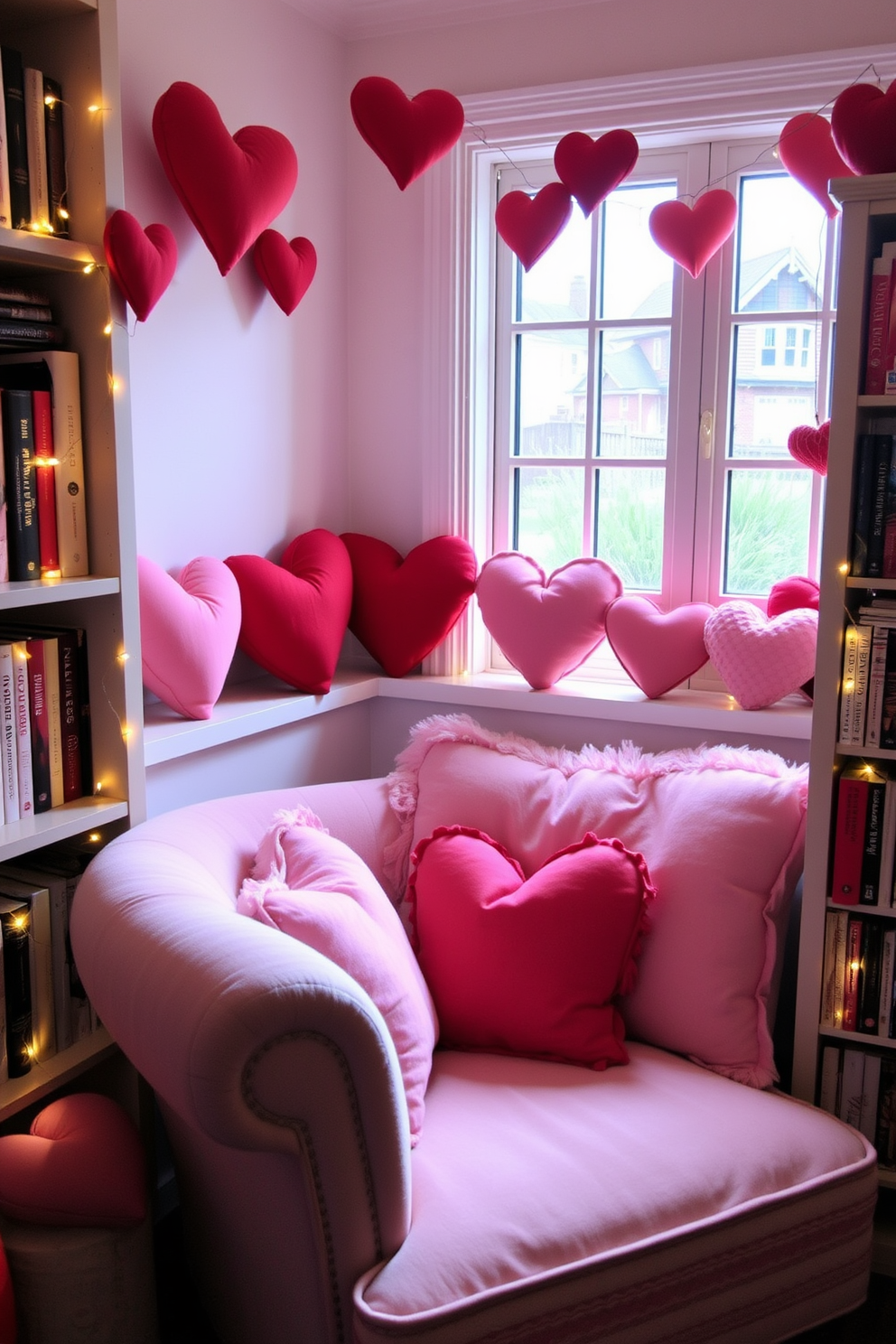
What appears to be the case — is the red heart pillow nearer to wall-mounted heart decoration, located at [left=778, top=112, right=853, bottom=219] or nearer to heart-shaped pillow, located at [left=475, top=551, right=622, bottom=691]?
heart-shaped pillow, located at [left=475, top=551, right=622, bottom=691]

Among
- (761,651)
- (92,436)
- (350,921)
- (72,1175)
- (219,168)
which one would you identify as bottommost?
(72,1175)

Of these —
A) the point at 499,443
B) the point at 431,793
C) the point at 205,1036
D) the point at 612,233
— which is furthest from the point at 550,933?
the point at 612,233

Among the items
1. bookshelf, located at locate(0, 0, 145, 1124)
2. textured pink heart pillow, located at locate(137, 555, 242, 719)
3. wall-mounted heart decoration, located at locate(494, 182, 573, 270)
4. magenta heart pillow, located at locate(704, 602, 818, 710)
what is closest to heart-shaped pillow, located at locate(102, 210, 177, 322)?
bookshelf, located at locate(0, 0, 145, 1124)

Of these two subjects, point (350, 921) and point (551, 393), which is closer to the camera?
point (350, 921)

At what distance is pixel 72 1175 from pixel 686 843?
3.64 feet

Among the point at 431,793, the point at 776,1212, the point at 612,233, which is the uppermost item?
the point at 612,233

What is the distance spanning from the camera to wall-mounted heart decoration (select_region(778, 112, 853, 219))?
2.17 metres

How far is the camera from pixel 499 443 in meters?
2.79

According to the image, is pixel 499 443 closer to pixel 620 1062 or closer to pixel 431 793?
pixel 431 793

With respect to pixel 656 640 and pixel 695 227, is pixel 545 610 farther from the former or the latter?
pixel 695 227

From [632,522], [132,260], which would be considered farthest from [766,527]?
[132,260]

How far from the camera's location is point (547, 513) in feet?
9.10

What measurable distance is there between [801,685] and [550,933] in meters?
0.82

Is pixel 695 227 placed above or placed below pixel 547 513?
above
